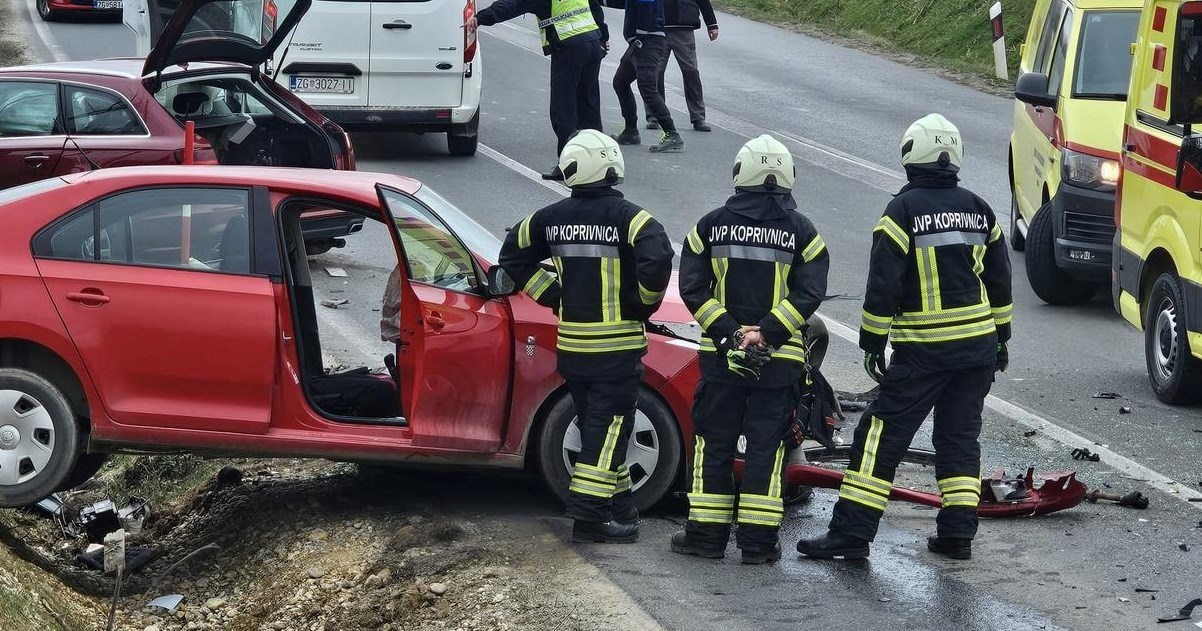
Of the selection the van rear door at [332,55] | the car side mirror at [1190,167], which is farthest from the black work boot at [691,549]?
the van rear door at [332,55]

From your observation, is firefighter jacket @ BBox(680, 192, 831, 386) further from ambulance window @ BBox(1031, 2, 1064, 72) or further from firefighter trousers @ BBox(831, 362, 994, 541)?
ambulance window @ BBox(1031, 2, 1064, 72)

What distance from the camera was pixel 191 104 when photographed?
10.9 metres

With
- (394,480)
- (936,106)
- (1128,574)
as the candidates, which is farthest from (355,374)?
(936,106)

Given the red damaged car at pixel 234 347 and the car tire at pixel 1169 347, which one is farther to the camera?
the car tire at pixel 1169 347

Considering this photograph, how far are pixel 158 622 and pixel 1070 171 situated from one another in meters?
6.93

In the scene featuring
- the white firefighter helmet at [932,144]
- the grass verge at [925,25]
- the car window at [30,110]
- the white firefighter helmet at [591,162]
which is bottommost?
the grass verge at [925,25]

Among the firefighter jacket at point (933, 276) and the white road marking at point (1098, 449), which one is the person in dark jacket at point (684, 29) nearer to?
the white road marking at point (1098, 449)

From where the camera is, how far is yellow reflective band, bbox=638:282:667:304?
6.29m

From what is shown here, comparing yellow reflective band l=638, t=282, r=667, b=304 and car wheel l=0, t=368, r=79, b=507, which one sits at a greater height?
yellow reflective band l=638, t=282, r=667, b=304

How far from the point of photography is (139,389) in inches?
259

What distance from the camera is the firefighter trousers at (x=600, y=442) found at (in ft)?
21.0

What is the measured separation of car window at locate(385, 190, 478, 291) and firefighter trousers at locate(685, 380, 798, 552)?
116 centimetres

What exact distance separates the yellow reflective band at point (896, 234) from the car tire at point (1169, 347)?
10.1ft

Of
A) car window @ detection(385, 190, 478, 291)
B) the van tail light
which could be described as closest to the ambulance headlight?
car window @ detection(385, 190, 478, 291)
